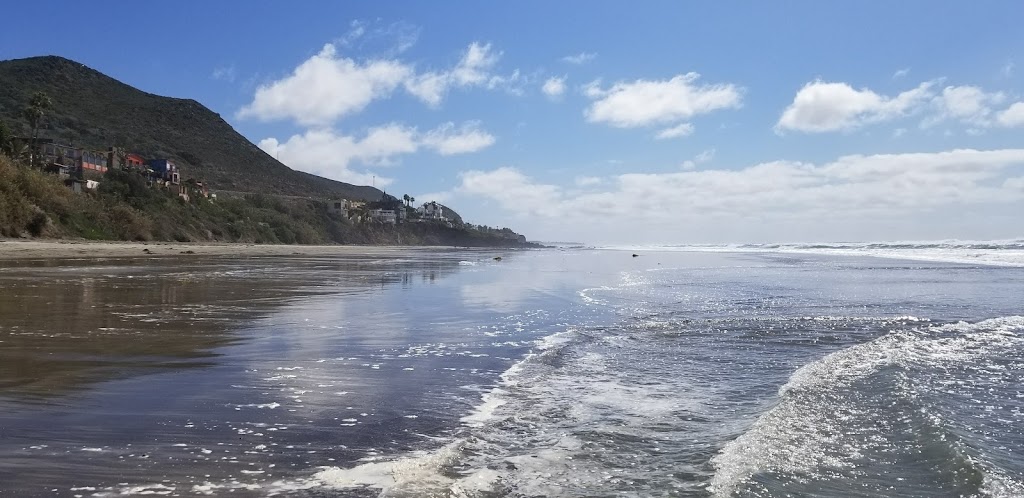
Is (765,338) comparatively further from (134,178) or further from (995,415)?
(134,178)

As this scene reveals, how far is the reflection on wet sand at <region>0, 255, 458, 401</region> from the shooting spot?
7.08 m

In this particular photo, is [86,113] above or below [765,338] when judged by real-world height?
above

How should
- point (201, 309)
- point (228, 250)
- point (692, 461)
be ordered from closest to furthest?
1. point (692, 461)
2. point (201, 309)
3. point (228, 250)

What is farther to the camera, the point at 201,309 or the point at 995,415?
the point at 201,309

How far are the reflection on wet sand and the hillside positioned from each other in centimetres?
11012

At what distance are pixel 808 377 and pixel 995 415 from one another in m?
1.82

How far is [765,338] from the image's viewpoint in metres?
10.3

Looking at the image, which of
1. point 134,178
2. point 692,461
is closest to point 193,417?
point 692,461

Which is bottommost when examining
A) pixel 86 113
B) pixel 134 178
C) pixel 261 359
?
pixel 261 359

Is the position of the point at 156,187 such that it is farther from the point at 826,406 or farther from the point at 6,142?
the point at 826,406

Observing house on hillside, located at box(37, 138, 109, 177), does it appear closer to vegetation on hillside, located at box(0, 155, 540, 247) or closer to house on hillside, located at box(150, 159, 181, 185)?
vegetation on hillside, located at box(0, 155, 540, 247)

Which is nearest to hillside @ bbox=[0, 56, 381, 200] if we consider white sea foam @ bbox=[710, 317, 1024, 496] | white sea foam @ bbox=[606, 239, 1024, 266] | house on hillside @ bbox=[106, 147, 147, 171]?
house on hillside @ bbox=[106, 147, 147, 171]

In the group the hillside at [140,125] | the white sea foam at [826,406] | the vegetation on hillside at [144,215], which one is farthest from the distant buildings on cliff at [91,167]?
the white sea foam at [826,406]

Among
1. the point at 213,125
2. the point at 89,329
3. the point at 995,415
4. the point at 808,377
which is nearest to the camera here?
the point at 995,415
